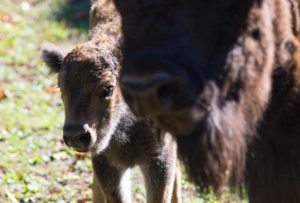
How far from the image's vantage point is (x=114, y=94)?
4617mm

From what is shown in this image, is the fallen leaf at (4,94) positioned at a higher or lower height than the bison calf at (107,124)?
higher

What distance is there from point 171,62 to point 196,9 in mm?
312

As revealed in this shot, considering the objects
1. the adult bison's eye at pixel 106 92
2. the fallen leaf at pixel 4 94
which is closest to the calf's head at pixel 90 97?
the adult bison's eye at pixel 106 92

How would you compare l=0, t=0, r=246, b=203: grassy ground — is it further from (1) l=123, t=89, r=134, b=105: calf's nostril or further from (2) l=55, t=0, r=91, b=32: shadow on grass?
(1) l=123, t=89, r=134, b=105: calf's nostril

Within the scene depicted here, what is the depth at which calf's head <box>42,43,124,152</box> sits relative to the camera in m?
4.37

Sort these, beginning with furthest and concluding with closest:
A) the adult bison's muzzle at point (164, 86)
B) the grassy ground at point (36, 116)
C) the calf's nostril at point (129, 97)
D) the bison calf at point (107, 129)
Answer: the grassy ground at point (36, 116) < the bison calf at point (107, 129) < the calf's nostril at point (129, 97) < the adult bison's muzzle at point (164, 86)

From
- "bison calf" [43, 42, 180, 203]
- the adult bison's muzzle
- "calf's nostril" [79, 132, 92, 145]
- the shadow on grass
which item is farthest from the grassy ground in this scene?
the adult bison's muzzle

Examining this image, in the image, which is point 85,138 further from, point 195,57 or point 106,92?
point 195,57

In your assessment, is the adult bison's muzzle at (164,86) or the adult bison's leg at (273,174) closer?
the adult bison's muzzle at (164,86)

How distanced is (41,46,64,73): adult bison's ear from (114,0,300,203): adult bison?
163cm

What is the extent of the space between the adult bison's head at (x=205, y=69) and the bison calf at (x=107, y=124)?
4.35ft

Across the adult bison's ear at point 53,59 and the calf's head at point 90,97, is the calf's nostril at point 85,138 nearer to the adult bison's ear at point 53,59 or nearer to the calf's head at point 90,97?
the calf's head at point 90,97

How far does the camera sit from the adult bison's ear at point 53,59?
4848 millimetres

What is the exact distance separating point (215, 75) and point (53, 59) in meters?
2.20
